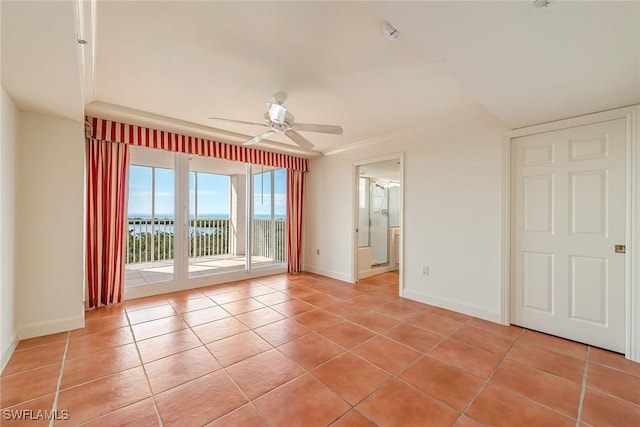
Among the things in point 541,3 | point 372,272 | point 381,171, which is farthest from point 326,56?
point 372,272

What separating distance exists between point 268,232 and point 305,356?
4084mm

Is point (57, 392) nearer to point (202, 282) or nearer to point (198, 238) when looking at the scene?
point (202, 282)

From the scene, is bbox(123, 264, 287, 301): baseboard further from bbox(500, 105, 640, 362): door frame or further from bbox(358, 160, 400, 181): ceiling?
bbox(500, 105, 640, 362): door frame

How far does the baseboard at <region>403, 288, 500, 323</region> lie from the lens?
2.96m

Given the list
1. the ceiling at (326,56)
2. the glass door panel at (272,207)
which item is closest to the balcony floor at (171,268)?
the glass door panel at (272,207)

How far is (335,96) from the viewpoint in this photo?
2658 mm

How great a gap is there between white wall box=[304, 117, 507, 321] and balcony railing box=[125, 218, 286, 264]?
290 cm

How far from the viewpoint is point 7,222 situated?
2150mm

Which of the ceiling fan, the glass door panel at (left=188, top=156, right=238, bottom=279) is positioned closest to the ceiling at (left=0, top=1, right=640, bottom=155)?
the ceiling fan

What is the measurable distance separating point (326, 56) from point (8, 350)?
354cm

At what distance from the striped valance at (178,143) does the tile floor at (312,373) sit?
7.26 ft

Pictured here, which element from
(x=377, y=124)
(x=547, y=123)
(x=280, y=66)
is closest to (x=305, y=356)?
(x=280, y=66)

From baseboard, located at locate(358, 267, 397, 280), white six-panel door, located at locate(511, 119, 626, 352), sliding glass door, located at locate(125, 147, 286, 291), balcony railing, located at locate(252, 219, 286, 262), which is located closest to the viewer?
white six-panel door, located at locate(511, 119, 626, 352)

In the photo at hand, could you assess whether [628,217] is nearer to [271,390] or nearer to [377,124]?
[377,124]
